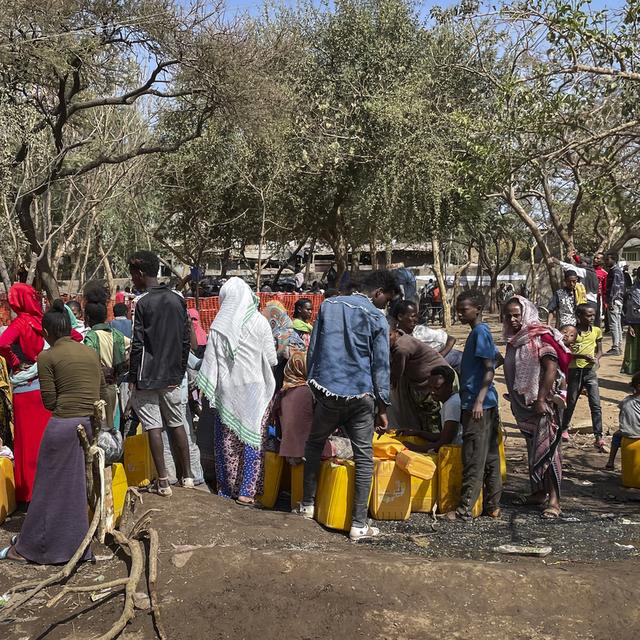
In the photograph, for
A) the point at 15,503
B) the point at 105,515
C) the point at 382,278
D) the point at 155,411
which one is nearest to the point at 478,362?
the point at 382,278

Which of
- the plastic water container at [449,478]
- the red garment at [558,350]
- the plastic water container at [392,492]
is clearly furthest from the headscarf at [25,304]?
the red garment at [558,350]

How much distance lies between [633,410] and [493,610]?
315 centimetres

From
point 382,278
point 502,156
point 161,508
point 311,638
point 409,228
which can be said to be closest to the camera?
point 311,638

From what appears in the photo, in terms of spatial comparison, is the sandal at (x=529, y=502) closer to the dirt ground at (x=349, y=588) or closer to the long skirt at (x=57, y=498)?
the dirt ground at (x=349, y=588)

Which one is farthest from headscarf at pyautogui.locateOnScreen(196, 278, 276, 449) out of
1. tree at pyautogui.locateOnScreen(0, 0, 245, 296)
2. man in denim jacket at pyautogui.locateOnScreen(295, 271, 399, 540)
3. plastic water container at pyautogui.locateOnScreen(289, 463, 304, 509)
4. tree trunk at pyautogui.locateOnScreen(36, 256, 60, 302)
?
tree trunk at pyautogui.locateOnScreen(36, 256, 60, 302)

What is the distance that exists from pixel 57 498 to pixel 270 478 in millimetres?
1674

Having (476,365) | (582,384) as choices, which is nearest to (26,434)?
(476,365)

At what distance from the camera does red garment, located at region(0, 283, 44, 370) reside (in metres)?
6.37

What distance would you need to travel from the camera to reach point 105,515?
509cm

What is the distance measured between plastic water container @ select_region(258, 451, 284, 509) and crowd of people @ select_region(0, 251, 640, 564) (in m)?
0.04

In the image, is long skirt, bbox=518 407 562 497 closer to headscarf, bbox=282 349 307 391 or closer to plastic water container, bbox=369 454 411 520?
plastic water container, bbox=369 454 411 520

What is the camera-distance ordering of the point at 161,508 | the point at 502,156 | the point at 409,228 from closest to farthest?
the point at 161,508 → the point at 502,156 → the point at 409,228

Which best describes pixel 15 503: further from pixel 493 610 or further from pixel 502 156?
pixel 502 156

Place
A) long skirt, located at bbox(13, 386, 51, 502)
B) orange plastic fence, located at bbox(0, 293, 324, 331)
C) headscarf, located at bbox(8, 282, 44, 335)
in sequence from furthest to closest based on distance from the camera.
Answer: orange plastic fence, located at bbox(0, 293, 324, 331) < headscarf, located at bbox(8, 282, 44, 335) < long skirt, located at bbox(13, 386, 51, 502)
